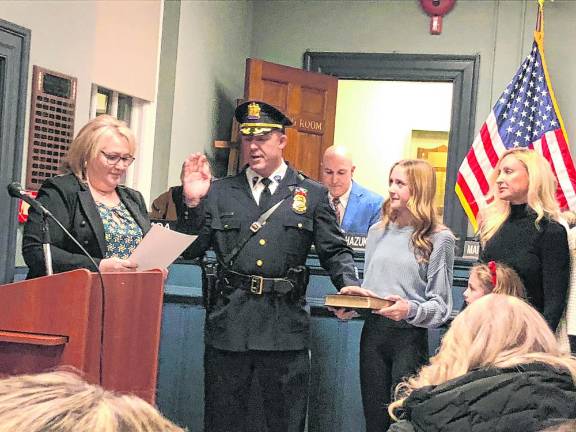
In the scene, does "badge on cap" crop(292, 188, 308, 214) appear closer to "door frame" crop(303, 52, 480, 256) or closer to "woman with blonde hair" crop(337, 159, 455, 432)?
"woman with blonde hair" crop(337, 159, 455, 432)

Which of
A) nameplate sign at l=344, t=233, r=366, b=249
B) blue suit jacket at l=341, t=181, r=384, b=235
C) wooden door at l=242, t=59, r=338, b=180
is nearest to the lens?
nameplate sign at l=344, t=233, r=366, b=249

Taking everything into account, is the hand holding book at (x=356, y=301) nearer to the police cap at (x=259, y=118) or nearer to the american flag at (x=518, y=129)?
the police cap at (x=259, y=118)

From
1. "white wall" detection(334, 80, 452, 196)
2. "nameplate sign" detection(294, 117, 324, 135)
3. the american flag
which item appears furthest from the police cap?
"white wall" detection(334, 80, 452, 196)

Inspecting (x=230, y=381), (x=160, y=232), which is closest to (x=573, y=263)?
(x=230, y=381)

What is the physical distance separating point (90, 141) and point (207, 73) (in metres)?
3.29

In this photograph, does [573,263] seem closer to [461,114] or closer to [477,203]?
[477,203]

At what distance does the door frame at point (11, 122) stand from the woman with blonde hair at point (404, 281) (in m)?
1.42

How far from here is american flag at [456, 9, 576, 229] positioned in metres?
5.90

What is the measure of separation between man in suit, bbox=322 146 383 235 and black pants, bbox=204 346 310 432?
1.64m

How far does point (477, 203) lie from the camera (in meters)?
5.87

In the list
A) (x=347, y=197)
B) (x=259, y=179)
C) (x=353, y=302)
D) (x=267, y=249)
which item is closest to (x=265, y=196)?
(x=259, y=179)

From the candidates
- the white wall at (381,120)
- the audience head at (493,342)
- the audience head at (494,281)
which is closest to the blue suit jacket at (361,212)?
the audience head at (494,281)

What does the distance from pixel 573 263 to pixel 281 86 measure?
3.51 meters

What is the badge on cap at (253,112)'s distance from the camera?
3.28 metres
